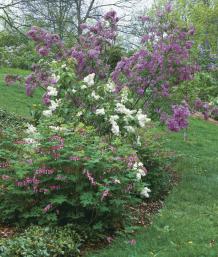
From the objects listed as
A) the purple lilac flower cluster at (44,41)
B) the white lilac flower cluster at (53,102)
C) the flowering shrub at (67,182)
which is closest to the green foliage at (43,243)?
the flowering shrub at (67,182)

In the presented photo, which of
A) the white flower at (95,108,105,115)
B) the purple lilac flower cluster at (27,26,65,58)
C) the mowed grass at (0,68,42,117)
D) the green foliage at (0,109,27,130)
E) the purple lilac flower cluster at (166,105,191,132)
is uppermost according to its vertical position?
the purple lilac flower cluster at (27,26,65,58)

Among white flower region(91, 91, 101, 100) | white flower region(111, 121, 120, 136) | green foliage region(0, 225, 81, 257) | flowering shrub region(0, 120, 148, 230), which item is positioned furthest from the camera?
white flower region(91, 91, 101, 100)

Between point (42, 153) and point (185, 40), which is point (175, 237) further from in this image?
point (185, 40)

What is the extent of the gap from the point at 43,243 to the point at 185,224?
2171 mm

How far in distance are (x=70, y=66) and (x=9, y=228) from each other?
3.27 meters

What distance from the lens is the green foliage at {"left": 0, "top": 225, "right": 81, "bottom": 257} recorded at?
15.1 feet

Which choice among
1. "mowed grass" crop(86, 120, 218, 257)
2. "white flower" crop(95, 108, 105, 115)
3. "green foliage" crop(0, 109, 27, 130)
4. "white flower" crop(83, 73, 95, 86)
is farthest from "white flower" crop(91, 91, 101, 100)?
"green foliage" crop(0, 109, 27, 130)

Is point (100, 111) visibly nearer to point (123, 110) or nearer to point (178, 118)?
point (123, 110)

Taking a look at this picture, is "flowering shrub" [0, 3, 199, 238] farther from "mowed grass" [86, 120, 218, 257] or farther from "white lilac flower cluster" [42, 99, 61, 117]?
"mowed grass" [86, 120, 218, 257]

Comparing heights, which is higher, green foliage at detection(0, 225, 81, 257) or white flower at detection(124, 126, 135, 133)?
white flower at detection(124, 126, 135, 133)

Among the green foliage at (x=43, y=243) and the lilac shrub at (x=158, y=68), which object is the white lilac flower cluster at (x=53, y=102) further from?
the lilac shrub at (x=158, y=68)

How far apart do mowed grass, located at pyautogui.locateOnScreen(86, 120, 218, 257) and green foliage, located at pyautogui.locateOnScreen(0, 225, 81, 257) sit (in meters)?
0.29

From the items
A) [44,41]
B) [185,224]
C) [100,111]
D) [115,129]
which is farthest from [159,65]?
[185,224]

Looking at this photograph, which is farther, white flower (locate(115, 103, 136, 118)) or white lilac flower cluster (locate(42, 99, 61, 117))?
white lilac flower cluster (locate(42, 99, 61, 117))
